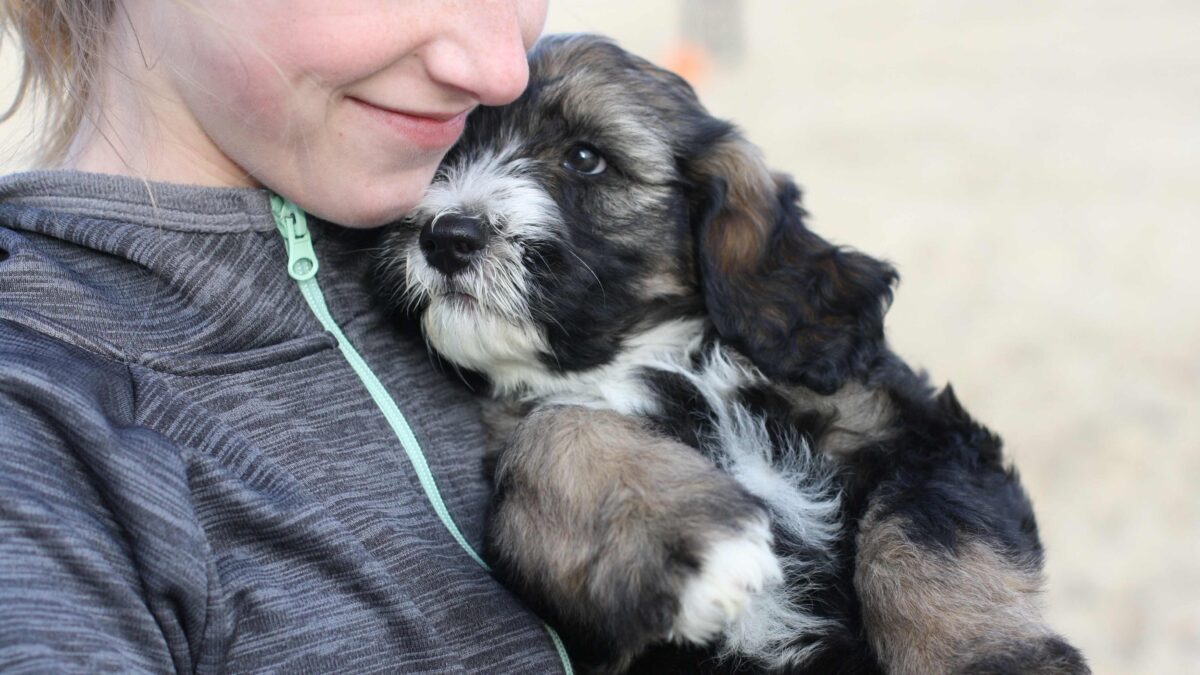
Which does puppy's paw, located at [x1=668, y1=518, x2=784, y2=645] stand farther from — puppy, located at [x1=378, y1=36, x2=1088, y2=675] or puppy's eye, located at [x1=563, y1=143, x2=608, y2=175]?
puppy's eye, located at [x1=563, y1=143, x2=608, y2=175]

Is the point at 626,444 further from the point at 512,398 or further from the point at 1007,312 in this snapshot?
the point at 1007,312

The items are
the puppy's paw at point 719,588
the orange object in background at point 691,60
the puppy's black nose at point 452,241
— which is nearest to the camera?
the puppy's paw at point 719,588

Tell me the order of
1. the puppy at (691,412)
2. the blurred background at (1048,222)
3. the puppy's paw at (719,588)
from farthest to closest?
the blurred background at (1048,222) → the puppy at (691,412) → the puppy's paw at (719,588)

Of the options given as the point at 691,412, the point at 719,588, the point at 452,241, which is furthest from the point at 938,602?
the point at 452,241

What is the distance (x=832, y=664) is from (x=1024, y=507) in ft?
2.07

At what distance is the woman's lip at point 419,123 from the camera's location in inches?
88.7

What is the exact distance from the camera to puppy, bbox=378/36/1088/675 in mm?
2160

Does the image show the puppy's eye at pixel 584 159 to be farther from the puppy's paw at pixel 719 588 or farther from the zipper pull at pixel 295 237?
the puppy's paw at pixel 719 588

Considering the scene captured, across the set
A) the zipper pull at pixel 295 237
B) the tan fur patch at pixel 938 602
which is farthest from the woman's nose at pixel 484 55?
the tan fur patch at pixel 938 602

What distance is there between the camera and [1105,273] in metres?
9.64

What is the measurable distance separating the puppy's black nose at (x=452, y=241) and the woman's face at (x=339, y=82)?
5.1 inches

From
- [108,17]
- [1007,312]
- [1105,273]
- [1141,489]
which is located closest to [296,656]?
[108,17]

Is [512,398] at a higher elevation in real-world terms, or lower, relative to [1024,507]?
lower

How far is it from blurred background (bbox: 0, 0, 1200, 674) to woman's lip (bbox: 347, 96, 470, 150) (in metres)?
0.82
